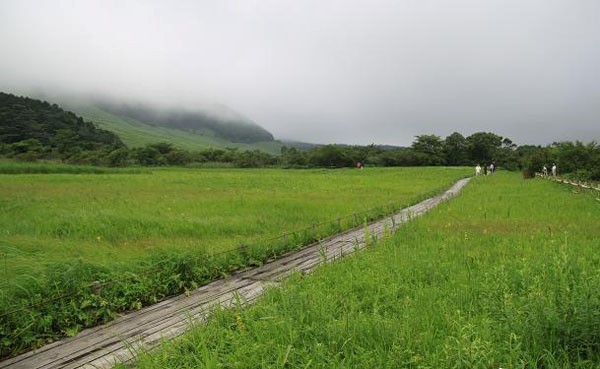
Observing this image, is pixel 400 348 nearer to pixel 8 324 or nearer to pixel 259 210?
pixel 8 324

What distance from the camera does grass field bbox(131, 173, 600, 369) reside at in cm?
417

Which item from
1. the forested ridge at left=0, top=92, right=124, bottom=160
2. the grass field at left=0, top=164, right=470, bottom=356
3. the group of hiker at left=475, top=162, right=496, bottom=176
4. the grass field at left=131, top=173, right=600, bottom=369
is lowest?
→ the forested ridge at left=0, top=92, right=124, bottom=160

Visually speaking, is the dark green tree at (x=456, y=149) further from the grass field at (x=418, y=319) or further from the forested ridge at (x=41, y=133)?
the grass field at (x=418, y=319)

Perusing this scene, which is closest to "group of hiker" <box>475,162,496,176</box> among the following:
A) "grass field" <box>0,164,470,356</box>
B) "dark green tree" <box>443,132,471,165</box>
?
"grass field" <box>0,164,470,356</box>

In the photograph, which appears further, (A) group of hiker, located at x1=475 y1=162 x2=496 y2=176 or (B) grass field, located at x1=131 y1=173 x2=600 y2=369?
(A) group of hiker, located at x1=475 y1=162 x2=496 y2=176

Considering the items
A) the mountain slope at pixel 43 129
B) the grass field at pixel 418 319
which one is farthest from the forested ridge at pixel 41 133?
the grass field at pixel 418 319

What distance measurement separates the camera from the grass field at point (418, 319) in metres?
4.17

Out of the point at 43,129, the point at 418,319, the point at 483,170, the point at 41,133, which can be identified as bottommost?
the point at 41,133

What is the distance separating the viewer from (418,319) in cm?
512

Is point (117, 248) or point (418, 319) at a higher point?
point (418, 319)

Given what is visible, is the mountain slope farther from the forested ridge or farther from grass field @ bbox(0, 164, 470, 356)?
grass field @ bbox(0, 164, 470, 356)

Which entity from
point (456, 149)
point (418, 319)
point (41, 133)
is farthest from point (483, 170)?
point (41, 133)

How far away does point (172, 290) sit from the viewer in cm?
791

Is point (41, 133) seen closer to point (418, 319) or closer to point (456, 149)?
point (456, 149)
